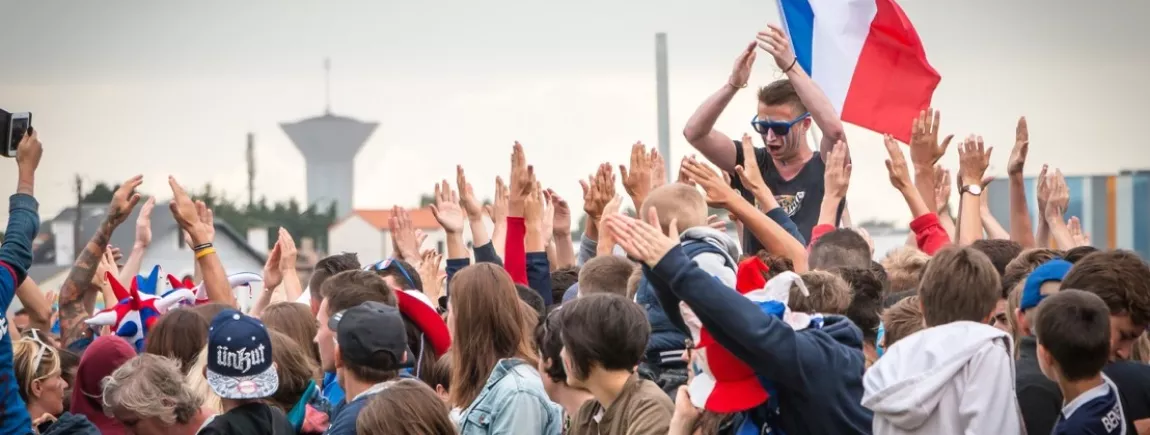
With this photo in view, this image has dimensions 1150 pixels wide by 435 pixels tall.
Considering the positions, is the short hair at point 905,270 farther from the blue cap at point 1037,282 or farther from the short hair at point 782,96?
the blue cap at point 1037,282

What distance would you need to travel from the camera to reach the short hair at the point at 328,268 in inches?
314

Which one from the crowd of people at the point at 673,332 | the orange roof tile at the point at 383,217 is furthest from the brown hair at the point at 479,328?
the orange roof tile at the point at 383,217

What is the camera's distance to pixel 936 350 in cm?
469

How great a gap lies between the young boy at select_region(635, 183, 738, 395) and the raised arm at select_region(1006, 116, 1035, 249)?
305 cm

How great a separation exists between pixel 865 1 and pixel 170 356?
18.2 ft

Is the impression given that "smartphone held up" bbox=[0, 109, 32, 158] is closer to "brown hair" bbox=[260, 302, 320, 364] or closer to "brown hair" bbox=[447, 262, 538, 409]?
"brown hair" bbox=[260, 302, 320, 364]

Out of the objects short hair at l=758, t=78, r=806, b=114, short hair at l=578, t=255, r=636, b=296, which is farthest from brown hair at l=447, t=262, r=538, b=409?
short hair at l=758, t=78, r=806, b=114

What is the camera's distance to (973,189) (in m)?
7.99

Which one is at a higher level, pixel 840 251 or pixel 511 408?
pixel 840 251

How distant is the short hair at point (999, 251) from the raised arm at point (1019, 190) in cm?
112

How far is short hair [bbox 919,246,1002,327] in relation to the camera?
484 cm

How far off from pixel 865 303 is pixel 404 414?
7.28 feet

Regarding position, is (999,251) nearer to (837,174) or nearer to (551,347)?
(837,174)

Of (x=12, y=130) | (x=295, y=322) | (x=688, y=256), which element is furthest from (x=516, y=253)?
(x=688, y=256)
